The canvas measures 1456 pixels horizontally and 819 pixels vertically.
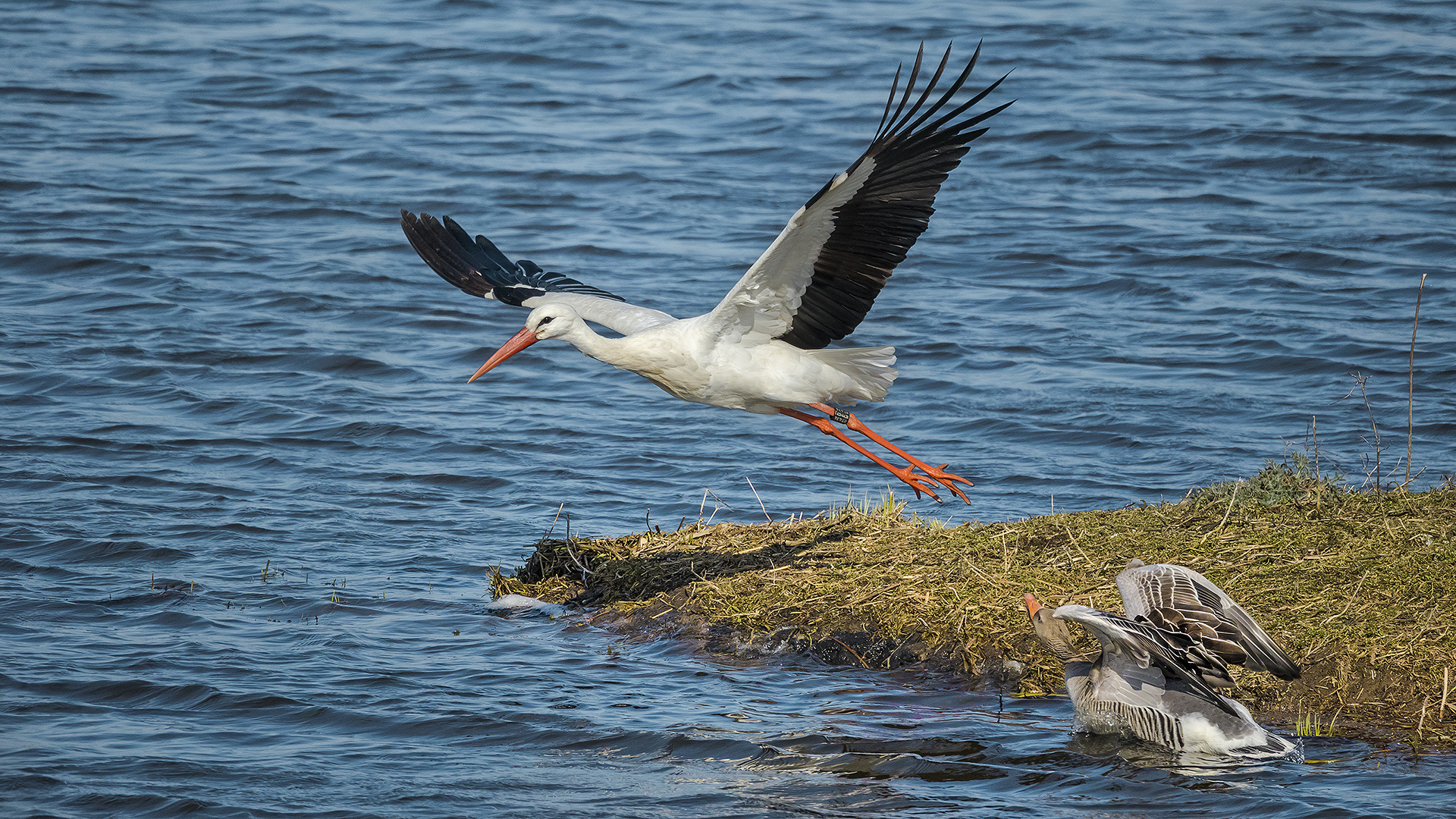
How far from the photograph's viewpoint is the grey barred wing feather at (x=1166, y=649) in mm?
5141

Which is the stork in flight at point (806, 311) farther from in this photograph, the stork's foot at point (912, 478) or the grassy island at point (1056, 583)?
the grassy island at point (1056, 583)

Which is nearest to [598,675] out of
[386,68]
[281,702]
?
[281,702]

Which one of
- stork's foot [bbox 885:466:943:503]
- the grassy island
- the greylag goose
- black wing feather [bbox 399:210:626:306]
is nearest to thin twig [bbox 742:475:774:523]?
the grassy island

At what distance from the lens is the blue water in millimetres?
5809

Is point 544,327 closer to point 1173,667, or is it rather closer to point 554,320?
point 554,320

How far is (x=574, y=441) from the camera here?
10.7m

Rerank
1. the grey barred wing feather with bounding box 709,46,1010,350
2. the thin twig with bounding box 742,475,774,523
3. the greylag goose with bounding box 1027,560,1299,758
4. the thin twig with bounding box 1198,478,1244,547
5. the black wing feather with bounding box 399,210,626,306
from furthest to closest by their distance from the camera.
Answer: the black wing feather with bounding box 399,210,626,306
the thin twig with bounding box 742,475,774,523
the thin twig with bounding box 1198,478,1244,547
the grey barred wing feather with bounding box 709,46,1010,350
the greylag goose with bounding box 1027,560,1299,758

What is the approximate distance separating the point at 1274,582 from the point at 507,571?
3844mm

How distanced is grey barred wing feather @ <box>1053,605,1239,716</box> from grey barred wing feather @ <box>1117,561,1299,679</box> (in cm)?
8

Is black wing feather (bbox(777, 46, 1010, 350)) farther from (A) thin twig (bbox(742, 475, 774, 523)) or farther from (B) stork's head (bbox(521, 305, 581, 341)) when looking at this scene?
(A) thin twig (bbox(742, 475, 774, 523))

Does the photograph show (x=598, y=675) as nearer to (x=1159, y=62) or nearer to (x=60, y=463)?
(x=60, y=463)

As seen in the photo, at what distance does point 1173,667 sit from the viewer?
5141 millimetres

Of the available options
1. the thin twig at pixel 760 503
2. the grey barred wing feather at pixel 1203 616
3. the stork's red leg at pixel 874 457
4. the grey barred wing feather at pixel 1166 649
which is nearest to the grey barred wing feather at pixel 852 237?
the stork's red leg at pixel 874 457

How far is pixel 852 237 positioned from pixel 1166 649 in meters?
2.41
